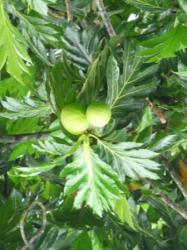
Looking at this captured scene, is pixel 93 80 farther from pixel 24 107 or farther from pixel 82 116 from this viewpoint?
pixel 24 107

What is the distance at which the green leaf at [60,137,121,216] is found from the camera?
0.78 m

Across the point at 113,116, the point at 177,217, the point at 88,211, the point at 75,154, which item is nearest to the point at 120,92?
the point at 113,116

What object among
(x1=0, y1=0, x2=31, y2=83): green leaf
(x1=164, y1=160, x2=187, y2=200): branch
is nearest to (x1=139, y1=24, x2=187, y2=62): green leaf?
(x1=0, y1=0, x2=31, y2=83): green leaf

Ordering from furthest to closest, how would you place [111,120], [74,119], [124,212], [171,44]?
[124,212] → [111,120] → [74,119] → [171,44]

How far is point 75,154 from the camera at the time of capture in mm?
799

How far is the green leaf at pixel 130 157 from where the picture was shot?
83 cm

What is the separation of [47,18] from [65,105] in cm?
26

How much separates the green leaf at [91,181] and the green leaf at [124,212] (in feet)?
0.76

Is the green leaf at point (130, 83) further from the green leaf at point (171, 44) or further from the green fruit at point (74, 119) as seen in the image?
the green leaf at point (171, 44)

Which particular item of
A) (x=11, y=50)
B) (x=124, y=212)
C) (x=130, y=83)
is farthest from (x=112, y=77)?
(x=124, y=212)

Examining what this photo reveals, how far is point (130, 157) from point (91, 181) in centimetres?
10

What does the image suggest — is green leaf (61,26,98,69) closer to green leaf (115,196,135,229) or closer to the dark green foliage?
the dark green foliage

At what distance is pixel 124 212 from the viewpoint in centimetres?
104

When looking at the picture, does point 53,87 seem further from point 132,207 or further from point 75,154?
point 132,207
